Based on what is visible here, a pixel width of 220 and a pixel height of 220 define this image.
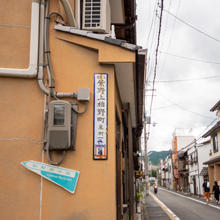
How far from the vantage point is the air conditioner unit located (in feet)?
20.0

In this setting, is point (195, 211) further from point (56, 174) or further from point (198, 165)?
point (198, 165)

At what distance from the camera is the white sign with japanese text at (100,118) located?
5.04 meters

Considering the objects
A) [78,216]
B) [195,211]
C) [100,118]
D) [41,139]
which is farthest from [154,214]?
[41,139]

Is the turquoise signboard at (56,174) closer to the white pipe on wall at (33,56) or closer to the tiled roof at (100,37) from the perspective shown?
the white pipe on wall at (33,56)

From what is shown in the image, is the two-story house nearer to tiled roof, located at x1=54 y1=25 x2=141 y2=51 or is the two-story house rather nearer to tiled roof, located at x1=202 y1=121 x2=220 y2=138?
tiled roof, located at x1=202 y1=121 x2=220 y2=138

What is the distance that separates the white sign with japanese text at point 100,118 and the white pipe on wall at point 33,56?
114 cm

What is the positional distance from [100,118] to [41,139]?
3.58ft

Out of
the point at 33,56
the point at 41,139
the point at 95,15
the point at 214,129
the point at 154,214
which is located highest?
the point at 214,129

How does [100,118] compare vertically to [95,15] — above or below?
below

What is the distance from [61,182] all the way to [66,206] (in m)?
0.40

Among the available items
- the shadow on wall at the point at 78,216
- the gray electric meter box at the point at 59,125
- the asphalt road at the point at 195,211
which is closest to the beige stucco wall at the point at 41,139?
the shadow on wall at the point at 78,216

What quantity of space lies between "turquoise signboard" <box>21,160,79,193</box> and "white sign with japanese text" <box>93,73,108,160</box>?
20.3 inches

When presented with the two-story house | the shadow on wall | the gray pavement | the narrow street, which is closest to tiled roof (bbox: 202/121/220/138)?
the two-story house

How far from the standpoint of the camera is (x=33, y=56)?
533 cm
